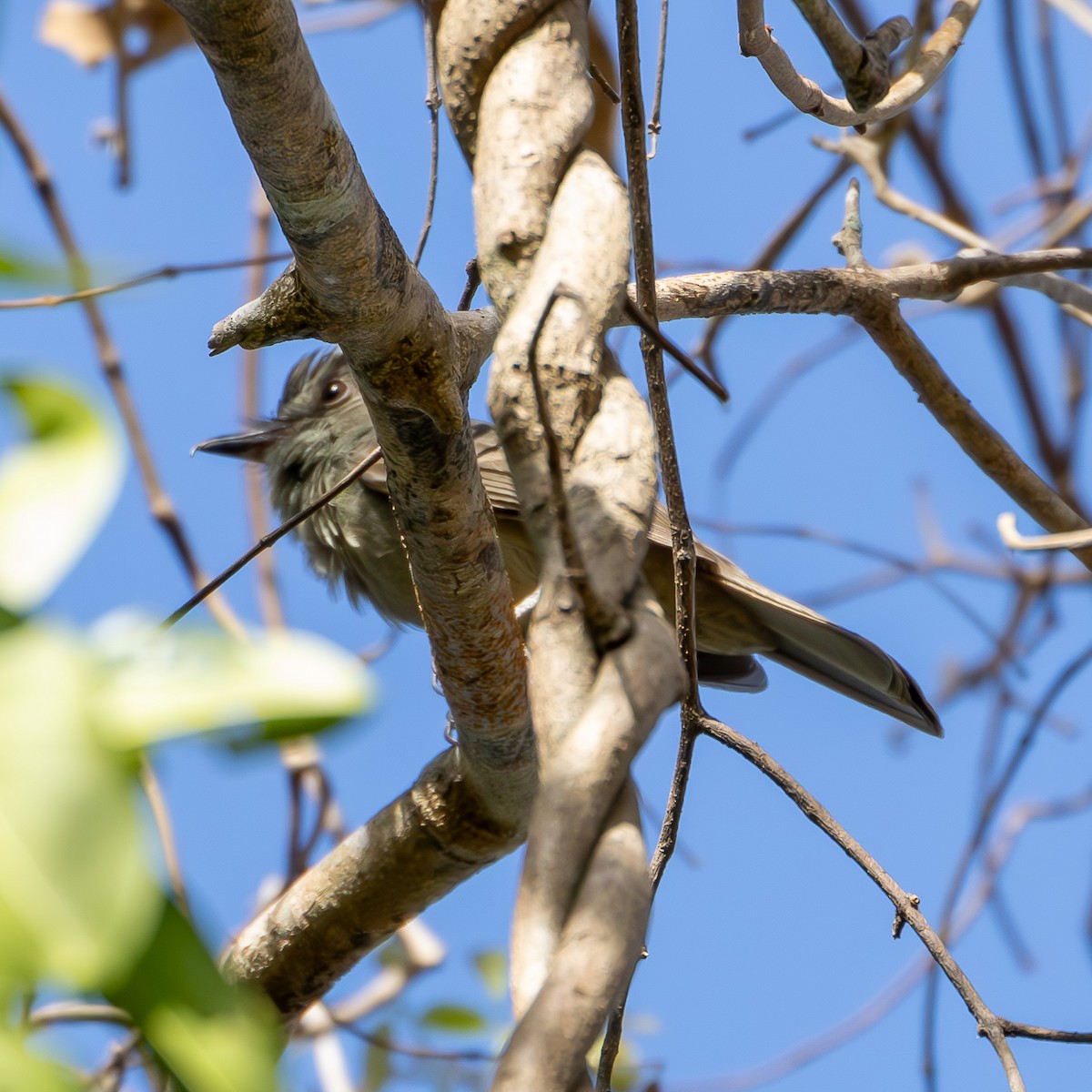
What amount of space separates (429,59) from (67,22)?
291 centimetres

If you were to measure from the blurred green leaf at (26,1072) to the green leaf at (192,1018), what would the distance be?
31 millimetres

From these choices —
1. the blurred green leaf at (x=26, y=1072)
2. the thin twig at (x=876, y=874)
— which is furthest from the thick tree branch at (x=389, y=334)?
the blurred green leaf at (x=26, y=1072)

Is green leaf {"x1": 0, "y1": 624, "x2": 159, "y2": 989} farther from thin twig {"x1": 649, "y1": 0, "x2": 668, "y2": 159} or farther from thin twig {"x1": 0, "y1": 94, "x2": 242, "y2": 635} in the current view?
thin twig {"x1": 0, "y1": 94, "x2": 242, "y2": 635}

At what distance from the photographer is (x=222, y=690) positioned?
20.1 inches

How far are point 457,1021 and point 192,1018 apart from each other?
10.8ft

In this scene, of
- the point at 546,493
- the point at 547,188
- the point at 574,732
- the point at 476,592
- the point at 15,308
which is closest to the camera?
the point at 574,732

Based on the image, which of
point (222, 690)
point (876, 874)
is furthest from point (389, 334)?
point (222, 690)

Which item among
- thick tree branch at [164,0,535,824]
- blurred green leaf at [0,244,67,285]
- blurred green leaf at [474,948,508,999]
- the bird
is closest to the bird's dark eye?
the bird

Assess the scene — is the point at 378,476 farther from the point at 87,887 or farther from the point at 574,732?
the point at 87,887

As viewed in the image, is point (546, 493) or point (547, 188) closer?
point (546, 493)

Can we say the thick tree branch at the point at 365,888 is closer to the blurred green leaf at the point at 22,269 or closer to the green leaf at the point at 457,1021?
the green leaf at the point at 457,1021

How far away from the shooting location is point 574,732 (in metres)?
0.83

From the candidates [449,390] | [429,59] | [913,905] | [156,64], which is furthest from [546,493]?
[156,64]

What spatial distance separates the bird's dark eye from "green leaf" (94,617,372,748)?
431cm
